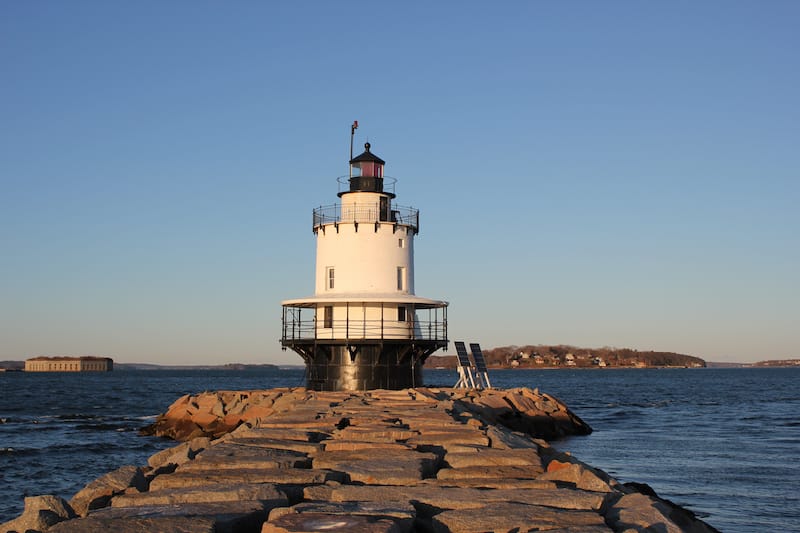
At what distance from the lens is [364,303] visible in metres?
24.1

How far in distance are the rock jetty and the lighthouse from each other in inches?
472

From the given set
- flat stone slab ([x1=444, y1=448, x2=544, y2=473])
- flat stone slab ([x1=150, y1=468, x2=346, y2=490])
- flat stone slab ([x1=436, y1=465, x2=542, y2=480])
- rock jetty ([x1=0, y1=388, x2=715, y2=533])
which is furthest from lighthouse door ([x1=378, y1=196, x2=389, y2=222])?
flat stone slab ([x1=150, y1=468, x2=346, y2=490])

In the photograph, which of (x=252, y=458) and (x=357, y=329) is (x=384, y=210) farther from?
(x=252, y=458)

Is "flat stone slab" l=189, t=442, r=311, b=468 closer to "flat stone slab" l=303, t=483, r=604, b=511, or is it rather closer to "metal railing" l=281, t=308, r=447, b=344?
"flat stone slab" l=303, t=483, r=604, b=511

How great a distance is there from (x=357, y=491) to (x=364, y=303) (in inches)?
695

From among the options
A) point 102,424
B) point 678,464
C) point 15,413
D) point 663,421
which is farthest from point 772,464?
point 15,413

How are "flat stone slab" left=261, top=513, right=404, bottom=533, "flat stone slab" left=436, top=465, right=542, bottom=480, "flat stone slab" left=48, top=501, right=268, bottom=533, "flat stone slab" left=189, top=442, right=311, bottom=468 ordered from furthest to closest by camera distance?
1. "flat stone slab" left=189, top=442, right=311, bottom=468
2. "flat stone slab" left=436, top=465, right=542, bottom=480
3. "flat stone slab" left=48, top=501, right=268, bottom=533
4. "flat stone slab" left=261, top=513, right=404, bottom=533

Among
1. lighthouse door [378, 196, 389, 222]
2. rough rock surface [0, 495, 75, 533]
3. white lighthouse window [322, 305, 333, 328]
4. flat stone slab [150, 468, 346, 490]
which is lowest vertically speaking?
rough rock surface [0, 495, 75, 533]

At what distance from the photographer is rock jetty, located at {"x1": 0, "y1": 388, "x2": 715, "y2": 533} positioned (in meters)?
5.63

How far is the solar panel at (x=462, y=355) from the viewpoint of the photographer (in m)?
27.7

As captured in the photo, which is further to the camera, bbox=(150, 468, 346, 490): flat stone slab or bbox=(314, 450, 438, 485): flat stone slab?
bbox=(314, 450, 438, 485): flat stone slab

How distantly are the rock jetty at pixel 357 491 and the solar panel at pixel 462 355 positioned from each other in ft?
51.8

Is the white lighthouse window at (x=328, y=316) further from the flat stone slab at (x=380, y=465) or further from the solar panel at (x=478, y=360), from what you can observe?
the flat stone slab at (x=380, y=465)

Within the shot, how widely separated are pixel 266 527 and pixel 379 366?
1867cm
